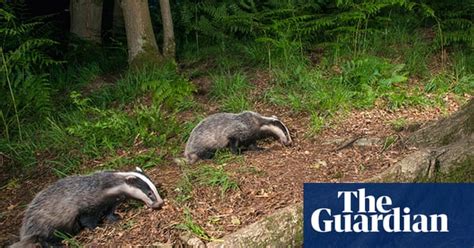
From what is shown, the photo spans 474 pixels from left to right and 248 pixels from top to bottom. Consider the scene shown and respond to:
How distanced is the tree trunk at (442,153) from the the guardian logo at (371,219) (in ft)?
1.00

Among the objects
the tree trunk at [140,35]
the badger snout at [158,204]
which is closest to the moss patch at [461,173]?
the badger snout at [158,204]

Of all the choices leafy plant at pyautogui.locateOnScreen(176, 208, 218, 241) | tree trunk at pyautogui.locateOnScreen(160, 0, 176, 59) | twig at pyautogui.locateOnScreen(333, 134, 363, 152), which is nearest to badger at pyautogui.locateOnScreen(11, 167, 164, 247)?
leafy plant at pyautogui.locateOnScreen(176, 208, 218, 241)

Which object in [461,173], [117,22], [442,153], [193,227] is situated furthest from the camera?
[117,22]

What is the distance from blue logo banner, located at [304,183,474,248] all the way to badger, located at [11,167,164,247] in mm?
1329

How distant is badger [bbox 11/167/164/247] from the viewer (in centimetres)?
449

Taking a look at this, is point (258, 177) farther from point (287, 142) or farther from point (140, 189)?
point (140, 189)

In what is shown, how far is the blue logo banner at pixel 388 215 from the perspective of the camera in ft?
13.4

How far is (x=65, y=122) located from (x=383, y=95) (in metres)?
3.81

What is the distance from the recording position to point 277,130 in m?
5.47

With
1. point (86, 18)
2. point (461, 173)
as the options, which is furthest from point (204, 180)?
point (86, 18)

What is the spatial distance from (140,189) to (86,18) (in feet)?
17.3

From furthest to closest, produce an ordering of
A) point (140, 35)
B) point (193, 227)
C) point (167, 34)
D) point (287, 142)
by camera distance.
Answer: point (167, 34), point (140, 35), point (287, 142), point (193, 227)

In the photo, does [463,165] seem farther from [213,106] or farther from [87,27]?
[87,27]

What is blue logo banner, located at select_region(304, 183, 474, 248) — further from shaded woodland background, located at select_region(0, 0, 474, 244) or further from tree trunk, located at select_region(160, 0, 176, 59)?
tree trunk, located at select_region(160, 0, 176, 59)
